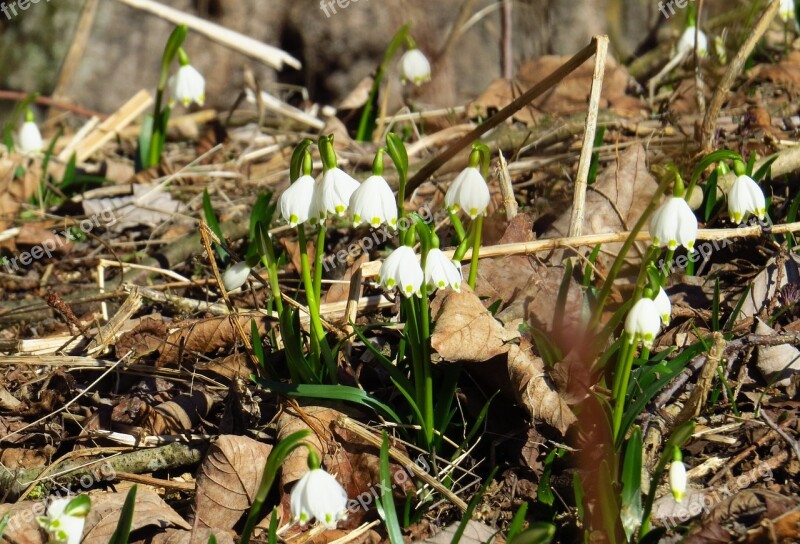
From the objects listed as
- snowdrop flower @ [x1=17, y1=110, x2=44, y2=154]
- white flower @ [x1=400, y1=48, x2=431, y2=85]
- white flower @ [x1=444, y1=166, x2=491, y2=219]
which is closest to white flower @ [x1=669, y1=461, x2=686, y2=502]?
white flower @ [x1=444, y1=166, x2=491, y2=219]

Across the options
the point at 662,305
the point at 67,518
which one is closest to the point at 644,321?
the point at 662,305

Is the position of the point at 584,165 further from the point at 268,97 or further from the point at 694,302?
the point at 268,97

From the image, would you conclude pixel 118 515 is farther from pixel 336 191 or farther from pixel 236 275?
pixel 336 191

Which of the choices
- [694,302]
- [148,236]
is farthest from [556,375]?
[148,236]

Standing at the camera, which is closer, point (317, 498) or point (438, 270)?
point (317, 498)

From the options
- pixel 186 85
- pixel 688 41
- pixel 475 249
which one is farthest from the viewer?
pixel 688 41

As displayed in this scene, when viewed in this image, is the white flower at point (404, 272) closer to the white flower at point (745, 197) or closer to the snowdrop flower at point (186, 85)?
the white flower at point (745, 197)
